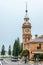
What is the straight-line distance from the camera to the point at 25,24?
119500 millimetres

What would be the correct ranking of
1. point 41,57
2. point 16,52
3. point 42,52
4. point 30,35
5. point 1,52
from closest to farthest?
1. point 41,57
2. point 42,52
3. point 30,35
4. point 16,52
5. point 1,52


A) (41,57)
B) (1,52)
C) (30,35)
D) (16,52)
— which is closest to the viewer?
(41,57)

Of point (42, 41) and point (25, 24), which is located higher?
point (25, 24)

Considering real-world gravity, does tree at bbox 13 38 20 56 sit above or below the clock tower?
below

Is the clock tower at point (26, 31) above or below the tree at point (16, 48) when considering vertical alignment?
above

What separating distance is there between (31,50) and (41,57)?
13748 millimetres

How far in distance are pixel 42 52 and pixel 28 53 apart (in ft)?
22.6

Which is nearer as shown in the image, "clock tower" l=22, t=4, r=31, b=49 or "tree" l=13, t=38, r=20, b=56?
"clock tower" l=22, t=4, r=31, b=49

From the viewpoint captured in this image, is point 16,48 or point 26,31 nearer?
point 26,31

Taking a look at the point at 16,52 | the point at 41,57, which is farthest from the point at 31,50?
the point at 16,52

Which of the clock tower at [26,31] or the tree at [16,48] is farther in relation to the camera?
the tree at [16,48]

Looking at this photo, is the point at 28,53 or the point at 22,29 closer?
the point at 28,53

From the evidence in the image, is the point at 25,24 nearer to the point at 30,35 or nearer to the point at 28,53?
the point at 30,35

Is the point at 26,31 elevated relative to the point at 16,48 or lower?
elevated
